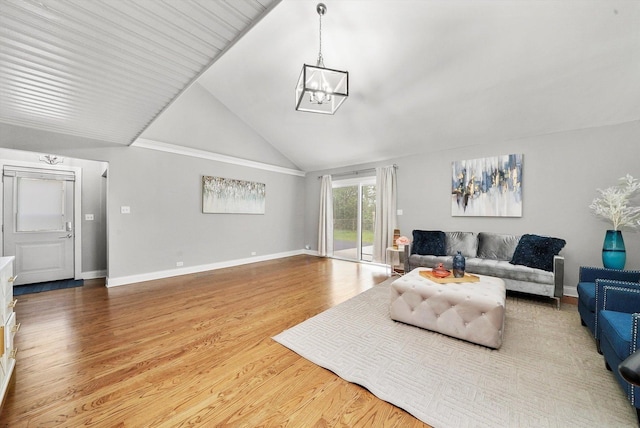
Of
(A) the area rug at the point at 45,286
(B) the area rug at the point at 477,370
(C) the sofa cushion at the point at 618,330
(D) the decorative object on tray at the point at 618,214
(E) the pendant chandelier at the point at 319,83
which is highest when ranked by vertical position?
(E) the pendant chandelier at the point at 319,83

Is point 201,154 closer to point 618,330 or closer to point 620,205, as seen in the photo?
point 618,330

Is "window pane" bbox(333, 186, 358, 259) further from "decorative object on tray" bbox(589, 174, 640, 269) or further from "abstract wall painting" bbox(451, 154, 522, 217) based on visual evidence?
"decorative object on tray" bbox(589, 174, 640, 269)

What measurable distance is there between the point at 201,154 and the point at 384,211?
4.16m

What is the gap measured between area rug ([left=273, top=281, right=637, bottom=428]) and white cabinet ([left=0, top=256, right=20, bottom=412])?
186cm

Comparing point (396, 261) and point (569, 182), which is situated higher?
point (569, 182)

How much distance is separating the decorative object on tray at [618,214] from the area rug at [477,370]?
3.10 ft

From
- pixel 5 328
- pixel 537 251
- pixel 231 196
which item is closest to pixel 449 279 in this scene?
pixel 537 251

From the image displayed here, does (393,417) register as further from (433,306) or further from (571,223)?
(571,223)

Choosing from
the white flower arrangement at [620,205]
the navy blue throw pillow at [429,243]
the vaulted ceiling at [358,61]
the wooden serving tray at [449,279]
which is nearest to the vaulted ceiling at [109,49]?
the vaulted ceiling at [358,61]

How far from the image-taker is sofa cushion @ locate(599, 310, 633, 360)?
1524 mm

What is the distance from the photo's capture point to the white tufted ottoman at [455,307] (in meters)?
2.20

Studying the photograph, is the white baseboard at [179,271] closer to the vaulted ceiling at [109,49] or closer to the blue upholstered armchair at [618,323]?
the vaulted ceiling at [109,49]

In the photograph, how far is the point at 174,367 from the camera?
1969mm

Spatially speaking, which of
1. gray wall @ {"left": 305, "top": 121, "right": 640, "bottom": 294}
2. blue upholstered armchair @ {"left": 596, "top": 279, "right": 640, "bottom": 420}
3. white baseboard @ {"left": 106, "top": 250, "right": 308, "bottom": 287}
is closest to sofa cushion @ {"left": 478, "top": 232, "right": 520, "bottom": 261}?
gray wall @ {"left": 305, "top": 121, "right": 640, "bottom": 294}
